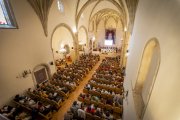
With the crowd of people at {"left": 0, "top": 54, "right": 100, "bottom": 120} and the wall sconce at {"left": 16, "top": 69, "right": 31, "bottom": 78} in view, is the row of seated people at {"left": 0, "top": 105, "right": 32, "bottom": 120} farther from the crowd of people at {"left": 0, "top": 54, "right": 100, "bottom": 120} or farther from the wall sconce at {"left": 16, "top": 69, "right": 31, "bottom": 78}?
the wall sconce at {"left": 16, "top": 69, "right": 31, "bottom": 78}

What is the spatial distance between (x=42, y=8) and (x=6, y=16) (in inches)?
111

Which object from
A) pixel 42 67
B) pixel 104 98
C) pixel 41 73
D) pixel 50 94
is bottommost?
pixel 104 98

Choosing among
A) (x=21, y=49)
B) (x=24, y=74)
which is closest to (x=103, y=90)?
(x=24, y=74)

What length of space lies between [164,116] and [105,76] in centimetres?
902

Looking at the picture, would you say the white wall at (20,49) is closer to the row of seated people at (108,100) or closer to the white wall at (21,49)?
the white wall at (21,49)

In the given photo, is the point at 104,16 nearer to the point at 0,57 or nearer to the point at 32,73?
the point at 32,73

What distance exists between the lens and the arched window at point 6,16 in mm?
7682

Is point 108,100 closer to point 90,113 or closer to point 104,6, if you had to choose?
point 90,113

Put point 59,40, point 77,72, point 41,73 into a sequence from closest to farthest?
1. point 41,73
2. point 77,72
3. point 59,40

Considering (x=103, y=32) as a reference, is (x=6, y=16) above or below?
above

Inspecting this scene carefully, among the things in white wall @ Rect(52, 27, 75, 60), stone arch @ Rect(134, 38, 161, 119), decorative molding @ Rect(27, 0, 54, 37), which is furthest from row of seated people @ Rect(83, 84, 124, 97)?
white wall @ Rect(52, 27, 75, 60)

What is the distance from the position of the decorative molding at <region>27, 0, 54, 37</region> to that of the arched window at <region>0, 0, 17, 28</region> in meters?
1.72

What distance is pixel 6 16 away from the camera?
26.4ft

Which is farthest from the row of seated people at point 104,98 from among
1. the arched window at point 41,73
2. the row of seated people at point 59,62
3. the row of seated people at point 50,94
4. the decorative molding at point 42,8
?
the row of seated people at point 59,62
